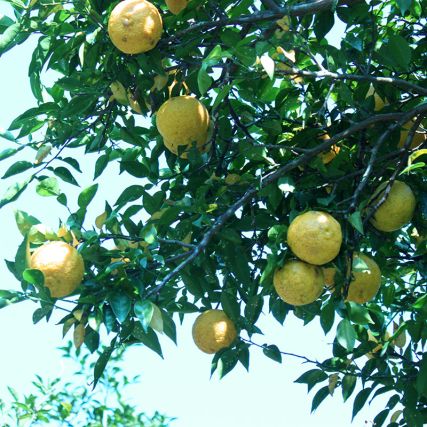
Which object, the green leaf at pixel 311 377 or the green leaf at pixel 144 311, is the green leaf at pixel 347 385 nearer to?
the green leaf at pixel 311 377

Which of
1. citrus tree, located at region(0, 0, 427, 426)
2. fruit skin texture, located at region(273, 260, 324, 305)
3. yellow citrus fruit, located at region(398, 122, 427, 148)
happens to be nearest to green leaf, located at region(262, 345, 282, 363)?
citrus tree, located at region(0, 0, 427, 426)

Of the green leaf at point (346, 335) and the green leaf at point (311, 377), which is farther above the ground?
the green leaf at point (346, 335)

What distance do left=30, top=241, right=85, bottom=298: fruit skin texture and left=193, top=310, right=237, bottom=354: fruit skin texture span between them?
2.26 feet

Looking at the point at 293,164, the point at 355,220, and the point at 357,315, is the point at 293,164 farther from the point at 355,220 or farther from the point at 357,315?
the point at 357,315

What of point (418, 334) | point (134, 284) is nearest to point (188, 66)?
point (134, 284)

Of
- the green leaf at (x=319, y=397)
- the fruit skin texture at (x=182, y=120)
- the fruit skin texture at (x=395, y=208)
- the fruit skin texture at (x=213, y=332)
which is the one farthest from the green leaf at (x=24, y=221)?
the green leaf at (x=319, y=397)

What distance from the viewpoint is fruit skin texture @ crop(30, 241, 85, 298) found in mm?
2816

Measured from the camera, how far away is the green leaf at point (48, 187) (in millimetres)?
3219

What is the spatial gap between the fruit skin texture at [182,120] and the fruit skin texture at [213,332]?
66cm

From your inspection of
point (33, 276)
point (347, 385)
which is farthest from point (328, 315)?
point (33, 276)

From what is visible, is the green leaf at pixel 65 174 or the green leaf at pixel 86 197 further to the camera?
the green leaf at pixel 65 174

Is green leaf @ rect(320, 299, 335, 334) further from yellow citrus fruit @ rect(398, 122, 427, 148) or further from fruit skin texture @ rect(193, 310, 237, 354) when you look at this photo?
yellow citrus fruit @ rect(398, 122, 427, 148)

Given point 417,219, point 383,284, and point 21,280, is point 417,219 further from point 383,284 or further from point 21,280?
point 21,280

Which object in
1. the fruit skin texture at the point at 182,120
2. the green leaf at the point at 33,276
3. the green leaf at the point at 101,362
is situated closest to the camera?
the green leaf at the point at 33,276
